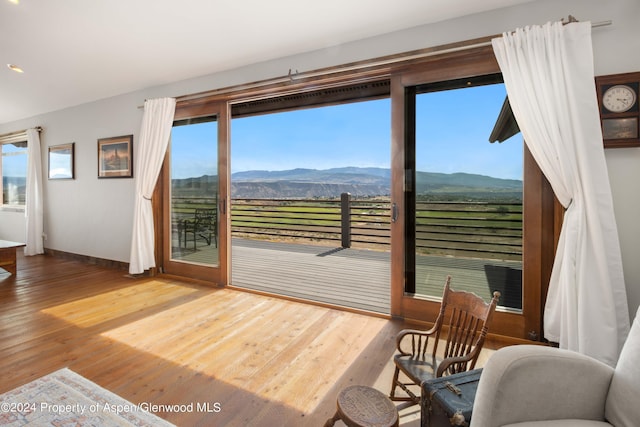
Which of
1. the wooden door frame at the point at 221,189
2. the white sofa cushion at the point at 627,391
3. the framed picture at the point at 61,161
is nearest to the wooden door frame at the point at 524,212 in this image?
the white sofa cushion at the point at 627,391

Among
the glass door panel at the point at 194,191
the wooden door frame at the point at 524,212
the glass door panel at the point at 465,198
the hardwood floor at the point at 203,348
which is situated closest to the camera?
the hardwood floor at the point at 203,348

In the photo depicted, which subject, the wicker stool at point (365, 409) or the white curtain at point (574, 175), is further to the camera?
the white curtain at point (574, 175)

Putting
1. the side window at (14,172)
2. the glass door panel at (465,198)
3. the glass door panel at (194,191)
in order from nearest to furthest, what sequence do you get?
the glass door panel at (465,198) < the glass door panel at (194,191) < the side window at (14,172)

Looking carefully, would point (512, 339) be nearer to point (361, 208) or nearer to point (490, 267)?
point (490, 267)

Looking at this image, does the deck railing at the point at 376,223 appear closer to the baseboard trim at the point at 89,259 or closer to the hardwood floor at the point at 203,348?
the hardwood floor at the point at 203,348

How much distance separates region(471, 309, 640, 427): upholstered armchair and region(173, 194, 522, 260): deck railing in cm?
154

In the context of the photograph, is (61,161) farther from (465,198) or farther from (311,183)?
(465,198)

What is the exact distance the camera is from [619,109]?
2098mm

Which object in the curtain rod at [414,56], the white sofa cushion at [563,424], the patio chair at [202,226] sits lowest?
the white sofa cushion at [563,424]

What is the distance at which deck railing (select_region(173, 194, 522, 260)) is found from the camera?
2.57 m

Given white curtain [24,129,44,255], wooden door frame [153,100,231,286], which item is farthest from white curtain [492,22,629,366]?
white curtain [24,129,44,255]

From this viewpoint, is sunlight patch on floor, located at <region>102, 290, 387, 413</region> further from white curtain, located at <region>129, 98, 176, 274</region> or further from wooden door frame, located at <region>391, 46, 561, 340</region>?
white curtain, located at <region>129, 98, 176, 274</region>

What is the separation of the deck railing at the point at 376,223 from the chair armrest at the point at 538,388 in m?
1.57

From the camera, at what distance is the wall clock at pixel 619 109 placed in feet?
6.79
